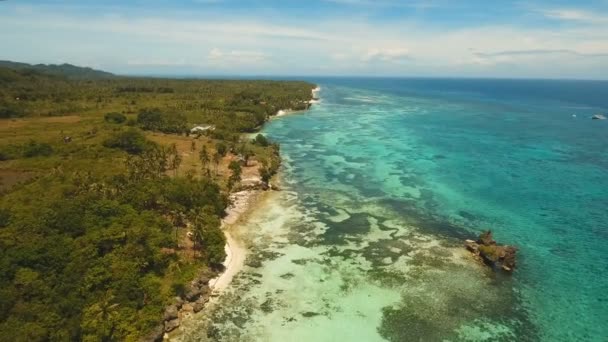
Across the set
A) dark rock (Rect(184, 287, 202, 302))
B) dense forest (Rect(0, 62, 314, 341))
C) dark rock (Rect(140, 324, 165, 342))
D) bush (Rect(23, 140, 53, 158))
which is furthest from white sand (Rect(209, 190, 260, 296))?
bush (Rect(23, 140, 53, 158))

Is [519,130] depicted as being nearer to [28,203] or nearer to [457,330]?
[457,330]

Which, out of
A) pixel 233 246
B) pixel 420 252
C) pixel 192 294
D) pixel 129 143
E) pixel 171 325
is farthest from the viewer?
pixel 129 143

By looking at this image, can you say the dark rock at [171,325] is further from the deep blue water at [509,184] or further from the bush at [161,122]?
the bush at [161,122]

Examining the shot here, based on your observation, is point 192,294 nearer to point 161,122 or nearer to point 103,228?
point 103,228

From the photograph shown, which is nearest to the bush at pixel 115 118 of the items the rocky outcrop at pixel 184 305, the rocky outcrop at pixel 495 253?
the rocky outcrop at pixel 184 305

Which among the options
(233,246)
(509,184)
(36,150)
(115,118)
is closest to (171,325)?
(233,246)

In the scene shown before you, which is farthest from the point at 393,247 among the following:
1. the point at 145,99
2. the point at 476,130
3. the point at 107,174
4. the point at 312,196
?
the point at 145,99

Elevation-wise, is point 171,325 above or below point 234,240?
below
